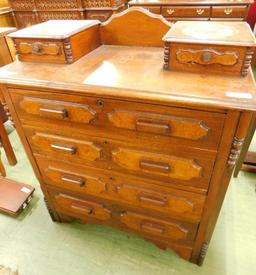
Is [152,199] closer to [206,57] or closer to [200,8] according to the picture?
[206,57]

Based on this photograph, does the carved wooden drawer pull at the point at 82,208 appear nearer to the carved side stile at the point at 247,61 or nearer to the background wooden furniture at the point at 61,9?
the carved side stile at the point at 247,61

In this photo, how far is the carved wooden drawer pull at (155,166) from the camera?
0.87m

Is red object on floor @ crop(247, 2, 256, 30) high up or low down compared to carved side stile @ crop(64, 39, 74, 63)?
down

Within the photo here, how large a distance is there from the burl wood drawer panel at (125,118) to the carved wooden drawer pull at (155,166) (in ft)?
0.28

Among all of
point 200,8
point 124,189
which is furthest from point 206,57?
point 200,8

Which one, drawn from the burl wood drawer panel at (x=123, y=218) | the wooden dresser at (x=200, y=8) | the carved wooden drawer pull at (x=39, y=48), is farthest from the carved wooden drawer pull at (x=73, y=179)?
the wooden dresser at (x=200, y=8)

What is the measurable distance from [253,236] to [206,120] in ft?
3.30

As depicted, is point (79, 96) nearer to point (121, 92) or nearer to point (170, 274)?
point (121, 92)

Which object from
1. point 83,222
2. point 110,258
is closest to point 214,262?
point 110,258

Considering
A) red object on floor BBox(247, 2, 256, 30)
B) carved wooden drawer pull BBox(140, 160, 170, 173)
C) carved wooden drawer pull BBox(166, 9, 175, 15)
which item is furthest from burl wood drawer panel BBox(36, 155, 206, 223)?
red object on floor BBox(247, 2, 256, 30)

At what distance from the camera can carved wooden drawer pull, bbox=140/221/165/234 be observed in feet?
3.66

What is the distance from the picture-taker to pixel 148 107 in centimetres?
75

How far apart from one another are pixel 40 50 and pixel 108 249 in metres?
1.09

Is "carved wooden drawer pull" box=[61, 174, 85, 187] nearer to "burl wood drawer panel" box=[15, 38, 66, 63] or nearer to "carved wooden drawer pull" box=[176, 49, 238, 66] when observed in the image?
"burl wood drawer panel" box=[15, 38, 66, 63]
